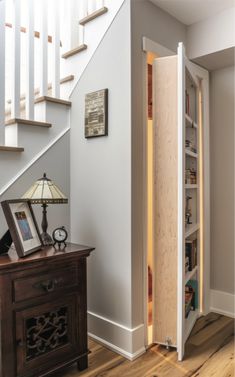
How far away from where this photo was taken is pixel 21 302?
1.55 meters

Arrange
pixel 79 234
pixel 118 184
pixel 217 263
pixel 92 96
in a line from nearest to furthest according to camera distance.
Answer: pixel 118 184 → pixel 92 96 → pixel 79 234 → pixel 217 263

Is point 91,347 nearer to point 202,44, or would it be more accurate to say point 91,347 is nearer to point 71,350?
point 71,350

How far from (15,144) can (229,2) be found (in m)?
1.75

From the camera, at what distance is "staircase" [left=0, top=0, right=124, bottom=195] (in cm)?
200

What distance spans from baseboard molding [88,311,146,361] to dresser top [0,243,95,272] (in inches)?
23.7

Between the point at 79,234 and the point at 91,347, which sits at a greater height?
the point at 79,234

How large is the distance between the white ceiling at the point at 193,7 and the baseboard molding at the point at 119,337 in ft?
7.15

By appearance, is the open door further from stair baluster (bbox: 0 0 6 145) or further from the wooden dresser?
stair baluster (bbox: 0 0 6 145)

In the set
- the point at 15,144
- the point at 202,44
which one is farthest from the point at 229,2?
the point at 15,144

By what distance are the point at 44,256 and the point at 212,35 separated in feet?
6.48

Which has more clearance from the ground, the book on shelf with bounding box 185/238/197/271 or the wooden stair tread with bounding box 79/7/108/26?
the wooden stair tread with bounding box 79/7/108/26

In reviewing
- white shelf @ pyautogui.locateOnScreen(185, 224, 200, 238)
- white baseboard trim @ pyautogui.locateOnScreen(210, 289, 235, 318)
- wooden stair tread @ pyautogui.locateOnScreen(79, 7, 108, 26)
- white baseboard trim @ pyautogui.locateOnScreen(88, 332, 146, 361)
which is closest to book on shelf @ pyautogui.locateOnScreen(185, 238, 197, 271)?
white shelf @ pyautogui.locateOnScreen(185, 224, 200, 238)

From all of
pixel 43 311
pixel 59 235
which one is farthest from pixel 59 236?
pixel 43 311

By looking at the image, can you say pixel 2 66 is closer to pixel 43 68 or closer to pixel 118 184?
pixel 43 68
